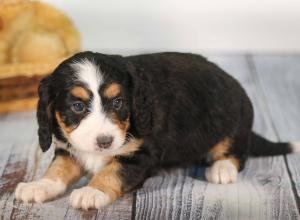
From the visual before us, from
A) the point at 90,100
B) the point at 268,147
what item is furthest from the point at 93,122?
the point at 268,147

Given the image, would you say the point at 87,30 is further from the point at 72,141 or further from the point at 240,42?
the point at 72,141

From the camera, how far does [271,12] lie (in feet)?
24.5

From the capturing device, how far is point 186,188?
12.9 ft

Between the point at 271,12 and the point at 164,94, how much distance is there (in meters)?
3.90

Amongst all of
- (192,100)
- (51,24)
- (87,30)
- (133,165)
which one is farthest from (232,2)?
(133,165)

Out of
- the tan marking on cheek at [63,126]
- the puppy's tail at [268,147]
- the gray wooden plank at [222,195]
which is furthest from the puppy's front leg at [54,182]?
the puppy's tail at [268,147]

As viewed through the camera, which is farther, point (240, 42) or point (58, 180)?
→ point (240, 42)

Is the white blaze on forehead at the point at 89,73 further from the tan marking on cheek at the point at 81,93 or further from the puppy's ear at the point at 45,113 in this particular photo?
the puppy's ear at the point at 45,113

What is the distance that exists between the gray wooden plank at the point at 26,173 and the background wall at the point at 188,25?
235 centimetres

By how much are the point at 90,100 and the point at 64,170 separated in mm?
566

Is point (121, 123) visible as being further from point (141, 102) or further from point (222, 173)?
point (222, 173)

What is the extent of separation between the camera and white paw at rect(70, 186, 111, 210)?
353 cm

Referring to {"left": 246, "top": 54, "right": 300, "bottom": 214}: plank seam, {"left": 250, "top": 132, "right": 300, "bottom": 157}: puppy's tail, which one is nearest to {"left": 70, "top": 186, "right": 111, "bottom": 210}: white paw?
{"left": 246, "top": 54, "right": 300, "bottom": 214}: plank seam

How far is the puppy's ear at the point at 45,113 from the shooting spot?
363cm
